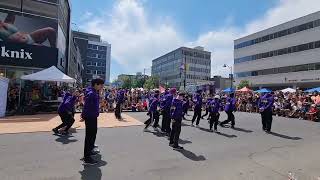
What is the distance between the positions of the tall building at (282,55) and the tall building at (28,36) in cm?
4370

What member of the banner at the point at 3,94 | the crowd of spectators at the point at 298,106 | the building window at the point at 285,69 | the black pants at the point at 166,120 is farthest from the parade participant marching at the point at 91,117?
the building window at the point at 285,69

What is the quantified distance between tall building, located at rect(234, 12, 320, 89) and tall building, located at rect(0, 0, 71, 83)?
43.7m

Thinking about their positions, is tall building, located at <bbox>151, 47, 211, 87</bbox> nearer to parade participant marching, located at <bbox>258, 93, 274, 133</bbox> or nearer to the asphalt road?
parade participant marching, located at <bbox>258, 93, 274, 133</bbox>

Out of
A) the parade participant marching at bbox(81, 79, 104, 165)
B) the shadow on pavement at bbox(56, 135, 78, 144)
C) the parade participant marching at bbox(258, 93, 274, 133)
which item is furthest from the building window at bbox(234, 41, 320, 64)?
the parade participant marching at bbox(81, 79, 104, 165)

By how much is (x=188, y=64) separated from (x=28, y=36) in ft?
315

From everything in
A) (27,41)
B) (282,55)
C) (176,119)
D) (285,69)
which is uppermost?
(282,55)

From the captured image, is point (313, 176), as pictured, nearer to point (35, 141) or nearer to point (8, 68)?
point (35, 141)

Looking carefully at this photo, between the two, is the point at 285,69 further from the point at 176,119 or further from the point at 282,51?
the point at 176,119

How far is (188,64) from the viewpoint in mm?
118438

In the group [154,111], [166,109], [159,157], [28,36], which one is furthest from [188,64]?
[159,157]

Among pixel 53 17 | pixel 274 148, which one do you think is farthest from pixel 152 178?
pixel 53 17

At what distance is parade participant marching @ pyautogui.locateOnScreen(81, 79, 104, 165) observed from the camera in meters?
7.34

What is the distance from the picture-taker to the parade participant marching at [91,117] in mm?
7342

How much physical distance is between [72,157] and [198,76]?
394ft
